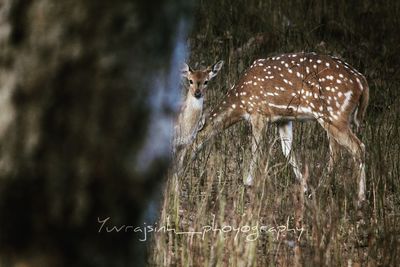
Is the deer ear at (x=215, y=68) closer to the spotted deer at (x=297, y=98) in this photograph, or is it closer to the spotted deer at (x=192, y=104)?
the spotted deer at (x=192, y=104)

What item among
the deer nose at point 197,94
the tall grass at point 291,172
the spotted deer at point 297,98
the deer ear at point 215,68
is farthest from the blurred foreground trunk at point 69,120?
the deer ear at point 215,68

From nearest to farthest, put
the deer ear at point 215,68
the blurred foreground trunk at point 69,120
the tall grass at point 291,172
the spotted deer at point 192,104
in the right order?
1. the blurred foreground trunk at point 69,120
2. the tall grass at point 291,172
3. the spotted deer at point 192,104
4. the deer ear at point 215,68

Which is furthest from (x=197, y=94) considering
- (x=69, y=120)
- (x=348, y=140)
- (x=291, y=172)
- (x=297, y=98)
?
(x=69, y=120)

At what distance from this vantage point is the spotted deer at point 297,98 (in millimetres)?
7543

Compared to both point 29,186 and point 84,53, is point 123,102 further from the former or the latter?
point 29,186

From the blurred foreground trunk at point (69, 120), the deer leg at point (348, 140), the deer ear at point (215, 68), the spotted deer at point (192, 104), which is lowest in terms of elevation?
the blurred foreground trunk at point (69, 120)

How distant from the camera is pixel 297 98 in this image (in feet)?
25.3

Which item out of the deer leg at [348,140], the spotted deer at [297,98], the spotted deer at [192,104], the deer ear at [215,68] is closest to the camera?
the deer leg at [348,140]

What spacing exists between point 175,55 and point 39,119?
1.00 ft

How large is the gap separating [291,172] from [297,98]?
121cm

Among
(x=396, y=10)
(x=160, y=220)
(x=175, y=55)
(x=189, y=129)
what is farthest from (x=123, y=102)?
(x=396, y=10)

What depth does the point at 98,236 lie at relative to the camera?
1670 millimetres

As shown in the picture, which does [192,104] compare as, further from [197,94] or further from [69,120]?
[69,120]

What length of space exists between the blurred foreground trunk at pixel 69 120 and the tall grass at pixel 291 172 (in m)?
1.64
